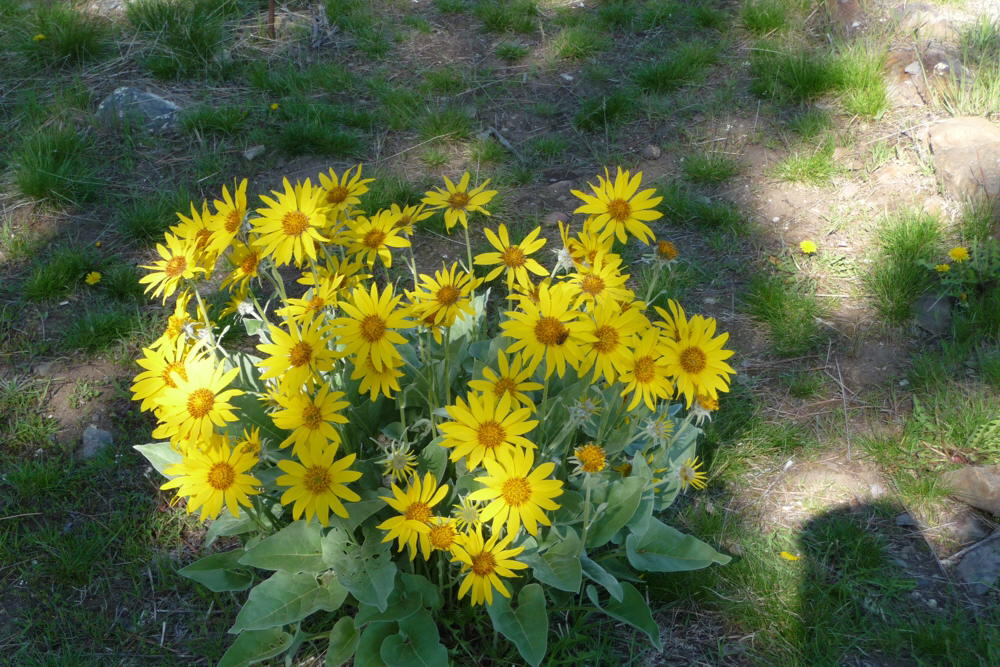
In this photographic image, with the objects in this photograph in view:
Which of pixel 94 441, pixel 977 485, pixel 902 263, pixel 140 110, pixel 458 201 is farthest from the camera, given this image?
pixel 140 110

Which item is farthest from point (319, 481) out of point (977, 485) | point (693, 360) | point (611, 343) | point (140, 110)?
point (140, 110)

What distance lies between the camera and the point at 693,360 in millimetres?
1819

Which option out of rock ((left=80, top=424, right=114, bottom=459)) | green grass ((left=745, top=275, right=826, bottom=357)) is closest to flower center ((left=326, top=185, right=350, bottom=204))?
rock ((left=80, top=424, right=114, bottom=459))

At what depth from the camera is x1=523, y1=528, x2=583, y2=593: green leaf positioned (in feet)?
6.31

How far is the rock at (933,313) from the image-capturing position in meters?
3.19

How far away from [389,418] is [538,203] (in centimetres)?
180

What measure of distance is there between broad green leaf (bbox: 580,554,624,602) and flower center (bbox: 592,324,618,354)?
0.59 meters

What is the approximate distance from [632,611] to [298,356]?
3.56 ft

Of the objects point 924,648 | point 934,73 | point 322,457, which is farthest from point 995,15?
point 322,457

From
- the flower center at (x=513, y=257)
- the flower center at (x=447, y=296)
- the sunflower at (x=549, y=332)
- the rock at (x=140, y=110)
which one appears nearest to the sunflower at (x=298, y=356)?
the flower center at (x=447, y=296)

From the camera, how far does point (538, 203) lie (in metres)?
3.87

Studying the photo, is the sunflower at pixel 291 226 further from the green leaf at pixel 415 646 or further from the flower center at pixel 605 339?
the green leaf at pixel 415 646

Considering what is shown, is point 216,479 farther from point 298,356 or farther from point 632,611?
point 632,611

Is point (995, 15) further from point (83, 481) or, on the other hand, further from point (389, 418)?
point (83, 481)
